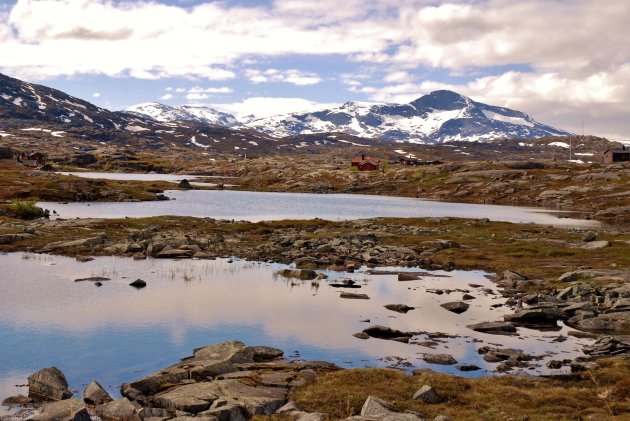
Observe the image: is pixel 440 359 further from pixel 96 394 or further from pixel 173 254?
pixel 173 254

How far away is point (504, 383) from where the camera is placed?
97.4ft

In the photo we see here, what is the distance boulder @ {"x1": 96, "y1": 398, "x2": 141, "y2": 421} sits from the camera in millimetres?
24844

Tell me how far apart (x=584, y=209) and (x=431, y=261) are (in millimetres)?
116586

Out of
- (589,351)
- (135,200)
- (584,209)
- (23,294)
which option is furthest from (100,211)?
(584,209)

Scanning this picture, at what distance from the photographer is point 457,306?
160 ft

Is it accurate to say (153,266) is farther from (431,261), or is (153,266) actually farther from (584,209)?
(584,209)

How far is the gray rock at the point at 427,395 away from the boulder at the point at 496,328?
54.8ft

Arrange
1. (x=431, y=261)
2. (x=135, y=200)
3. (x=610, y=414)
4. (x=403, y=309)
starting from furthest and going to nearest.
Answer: (x=135, y=200)
(x=431, y=261)
(x=403, y=309)
(x=610, y=414)

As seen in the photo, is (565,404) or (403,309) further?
(403,309)

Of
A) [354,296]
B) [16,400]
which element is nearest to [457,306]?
[354,296]

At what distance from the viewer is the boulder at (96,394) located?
90.3 ft

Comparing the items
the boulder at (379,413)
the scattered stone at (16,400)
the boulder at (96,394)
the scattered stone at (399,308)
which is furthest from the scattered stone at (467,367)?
the scattered stone at (16,400)

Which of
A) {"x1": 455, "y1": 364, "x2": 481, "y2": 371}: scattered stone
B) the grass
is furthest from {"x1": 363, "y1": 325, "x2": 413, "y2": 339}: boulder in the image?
the grass

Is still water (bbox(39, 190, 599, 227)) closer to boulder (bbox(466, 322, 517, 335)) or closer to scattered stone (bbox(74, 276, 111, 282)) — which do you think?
scattered stone (bbox(74, 276, 111, 282))
